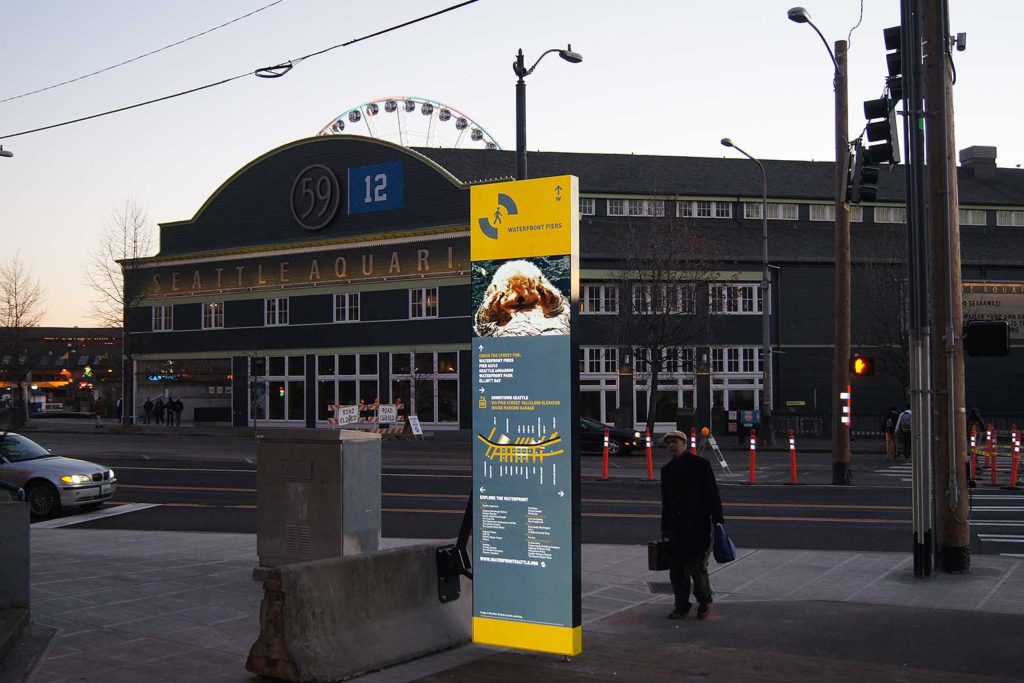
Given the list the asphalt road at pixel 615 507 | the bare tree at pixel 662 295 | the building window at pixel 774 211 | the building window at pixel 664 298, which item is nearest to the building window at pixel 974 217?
the building window at pixel 774 211

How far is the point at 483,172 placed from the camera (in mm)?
58188

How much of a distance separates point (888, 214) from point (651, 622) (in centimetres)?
5357

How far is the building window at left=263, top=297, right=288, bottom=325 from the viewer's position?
58094 millimetres

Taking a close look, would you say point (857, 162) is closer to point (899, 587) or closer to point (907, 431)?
point (899, 587)

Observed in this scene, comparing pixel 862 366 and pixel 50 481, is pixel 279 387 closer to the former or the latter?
pixel 50 481

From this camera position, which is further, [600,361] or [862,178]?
[600,361]

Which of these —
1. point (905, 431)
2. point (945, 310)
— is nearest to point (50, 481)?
point (945, 310)

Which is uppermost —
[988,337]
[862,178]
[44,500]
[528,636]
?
[862,178]

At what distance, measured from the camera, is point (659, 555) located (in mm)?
10031

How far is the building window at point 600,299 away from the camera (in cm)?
5106

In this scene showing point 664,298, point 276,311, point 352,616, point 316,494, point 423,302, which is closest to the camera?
point 352,616

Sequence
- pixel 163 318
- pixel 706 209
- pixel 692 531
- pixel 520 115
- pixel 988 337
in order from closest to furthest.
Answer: pixel 692 531 → pixel 988 337 → pixel 520 115 → pixel 706 209 → pixel 163 318

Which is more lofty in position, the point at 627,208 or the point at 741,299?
the point at 627,208

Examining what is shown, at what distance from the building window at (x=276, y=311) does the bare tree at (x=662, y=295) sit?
20.6 meters
